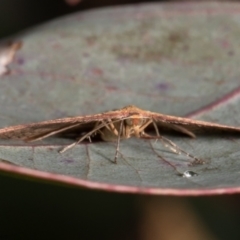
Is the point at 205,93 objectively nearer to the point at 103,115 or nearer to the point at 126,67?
the point at 126,67

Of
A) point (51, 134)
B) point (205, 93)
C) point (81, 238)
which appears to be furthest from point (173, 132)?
point (81, 238)

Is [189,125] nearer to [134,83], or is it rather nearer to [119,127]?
[119,127]

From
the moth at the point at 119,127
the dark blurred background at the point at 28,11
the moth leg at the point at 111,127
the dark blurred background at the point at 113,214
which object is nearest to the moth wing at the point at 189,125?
the moth at the point at 119,127

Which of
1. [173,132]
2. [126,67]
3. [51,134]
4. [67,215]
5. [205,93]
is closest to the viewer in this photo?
[51,134]

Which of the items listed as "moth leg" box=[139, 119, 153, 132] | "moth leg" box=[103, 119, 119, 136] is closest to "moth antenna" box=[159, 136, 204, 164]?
"moth leg" box=[139, 119, 153, 132]

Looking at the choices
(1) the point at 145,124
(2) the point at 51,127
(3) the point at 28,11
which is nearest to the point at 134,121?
(1) the point at 145,124

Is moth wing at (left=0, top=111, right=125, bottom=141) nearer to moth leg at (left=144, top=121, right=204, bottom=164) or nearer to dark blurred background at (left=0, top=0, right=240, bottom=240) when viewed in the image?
moth leg at (left=144, top=121, right=204, bottom=164)
